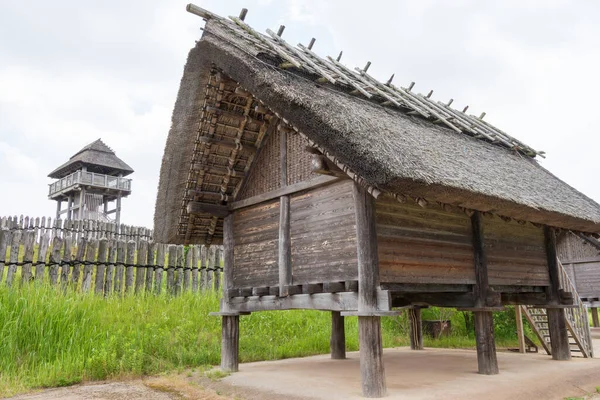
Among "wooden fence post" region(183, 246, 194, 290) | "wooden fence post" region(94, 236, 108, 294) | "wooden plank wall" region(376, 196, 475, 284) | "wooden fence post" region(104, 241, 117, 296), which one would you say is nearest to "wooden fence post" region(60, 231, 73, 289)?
"wooden fence post" region(94, 236, 108, 294)

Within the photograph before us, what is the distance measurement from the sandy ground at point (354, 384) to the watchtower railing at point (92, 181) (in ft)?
A: 70.9

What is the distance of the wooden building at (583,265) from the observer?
49.8 ft

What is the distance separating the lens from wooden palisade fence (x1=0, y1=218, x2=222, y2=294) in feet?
27.3

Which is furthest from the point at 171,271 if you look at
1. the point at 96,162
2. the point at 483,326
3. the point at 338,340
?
the point at 96,162

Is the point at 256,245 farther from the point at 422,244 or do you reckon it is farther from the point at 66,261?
the point at 66,261

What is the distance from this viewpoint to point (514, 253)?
7.18 m

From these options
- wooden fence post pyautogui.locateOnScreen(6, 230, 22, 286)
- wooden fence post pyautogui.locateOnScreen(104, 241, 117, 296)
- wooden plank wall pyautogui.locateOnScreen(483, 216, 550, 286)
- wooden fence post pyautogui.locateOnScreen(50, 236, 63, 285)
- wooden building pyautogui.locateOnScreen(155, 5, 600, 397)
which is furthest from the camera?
wooden fence post pyautogui.locateOnScreen(104, 241, 117, 296)

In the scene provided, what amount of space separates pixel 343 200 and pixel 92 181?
78.6 ft

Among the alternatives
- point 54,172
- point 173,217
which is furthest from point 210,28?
point 54,172

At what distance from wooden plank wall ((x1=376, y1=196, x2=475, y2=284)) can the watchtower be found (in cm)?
2368

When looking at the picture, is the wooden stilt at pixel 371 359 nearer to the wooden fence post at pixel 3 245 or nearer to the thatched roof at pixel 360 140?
the thatched roof at pixel 360 140

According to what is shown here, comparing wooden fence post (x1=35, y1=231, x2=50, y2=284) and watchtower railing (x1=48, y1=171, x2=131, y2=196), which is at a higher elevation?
watchtower railing (x1=48, y1=171, x2=131, y2=196)

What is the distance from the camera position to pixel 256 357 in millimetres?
8398

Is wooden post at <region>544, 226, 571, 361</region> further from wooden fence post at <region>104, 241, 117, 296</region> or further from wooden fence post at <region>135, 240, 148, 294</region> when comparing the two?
wooden fence post at <region>104, 241, 117, 296</region>
